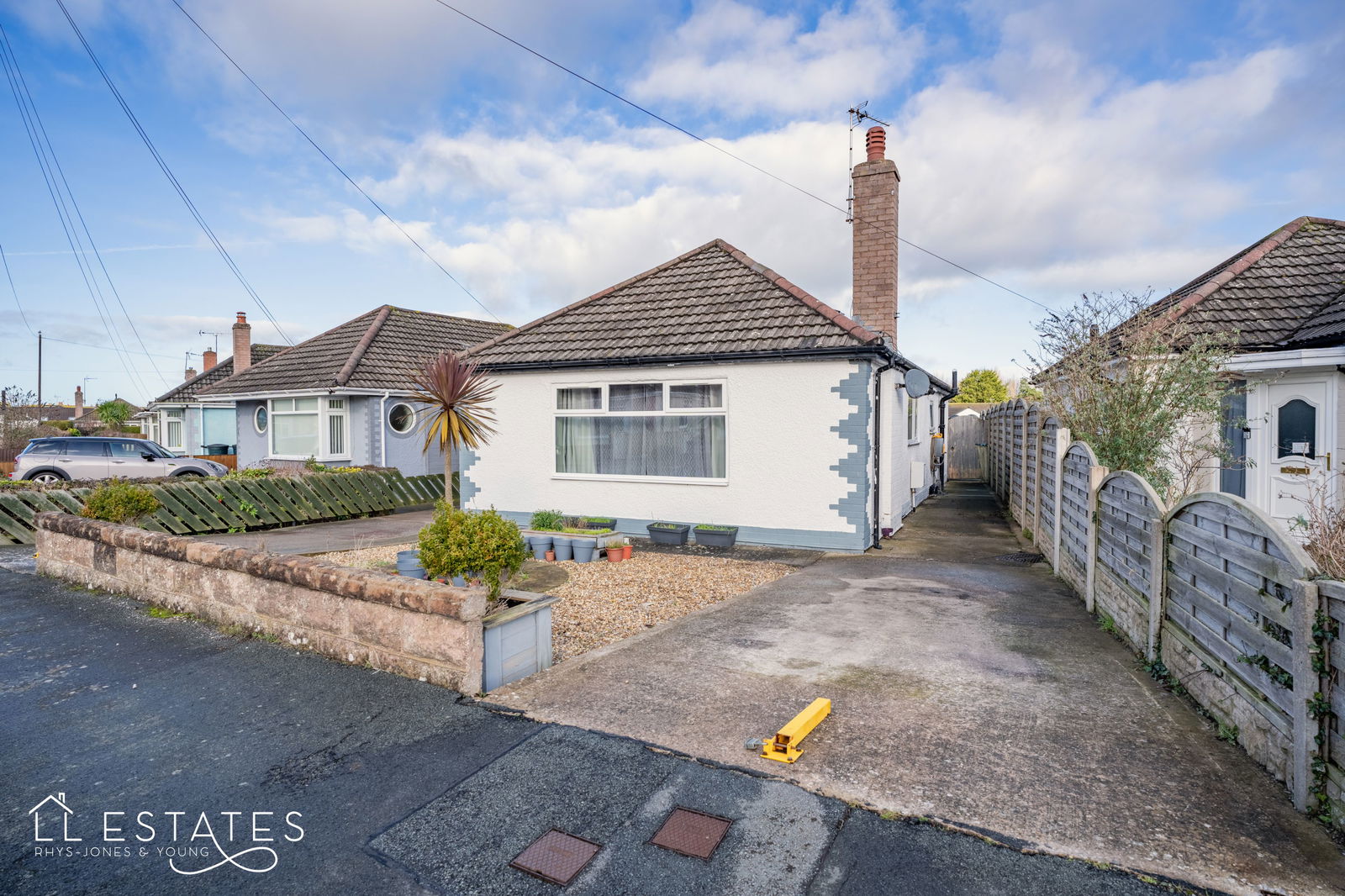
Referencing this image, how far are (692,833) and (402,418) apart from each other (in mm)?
18336

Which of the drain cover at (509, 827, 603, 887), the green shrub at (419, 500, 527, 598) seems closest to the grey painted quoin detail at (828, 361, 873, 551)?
the green shrub at (419, 500, 527, 598)

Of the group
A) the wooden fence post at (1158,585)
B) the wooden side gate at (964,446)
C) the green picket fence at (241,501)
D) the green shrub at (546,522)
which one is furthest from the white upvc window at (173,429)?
the wooden fence post at (1158,585)

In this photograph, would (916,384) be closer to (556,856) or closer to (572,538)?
(572,538)

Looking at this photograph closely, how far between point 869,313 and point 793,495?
4631 millimetres

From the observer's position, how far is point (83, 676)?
513cm

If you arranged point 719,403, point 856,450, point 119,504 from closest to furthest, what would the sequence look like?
point 119,504
point 856,450
point 719,403

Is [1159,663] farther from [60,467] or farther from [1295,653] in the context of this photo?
[60,467]

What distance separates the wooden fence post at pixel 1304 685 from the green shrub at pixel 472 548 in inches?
185

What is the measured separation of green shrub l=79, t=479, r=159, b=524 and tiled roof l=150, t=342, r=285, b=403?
2329cm

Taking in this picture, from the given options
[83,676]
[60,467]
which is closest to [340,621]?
[83,676]

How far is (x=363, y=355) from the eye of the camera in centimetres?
1927

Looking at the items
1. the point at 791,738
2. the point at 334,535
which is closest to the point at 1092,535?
the point at 791,738

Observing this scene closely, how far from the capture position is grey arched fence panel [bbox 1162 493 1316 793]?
3029 millimetres

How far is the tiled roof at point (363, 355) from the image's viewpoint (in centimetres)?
1853
